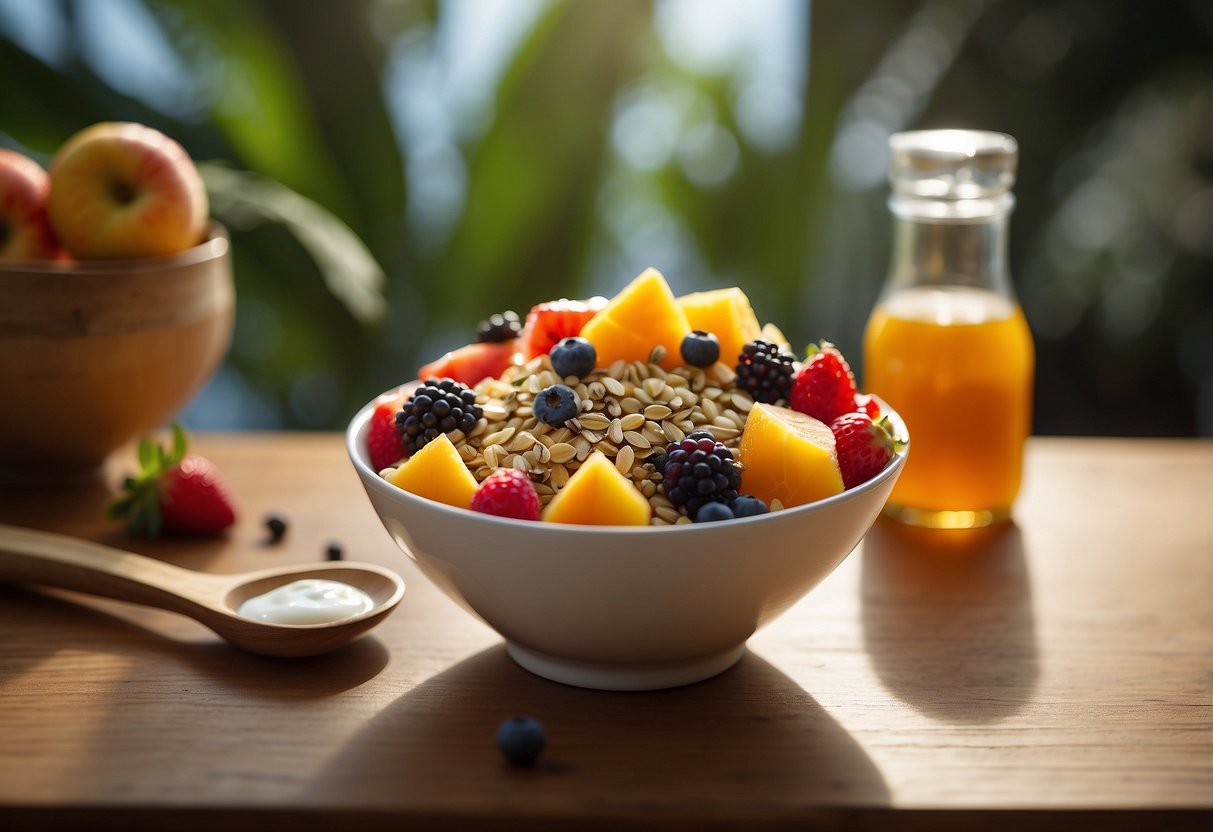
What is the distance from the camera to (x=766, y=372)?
3.30 ft

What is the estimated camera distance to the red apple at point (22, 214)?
4.53 feet

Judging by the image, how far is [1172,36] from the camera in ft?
8.68

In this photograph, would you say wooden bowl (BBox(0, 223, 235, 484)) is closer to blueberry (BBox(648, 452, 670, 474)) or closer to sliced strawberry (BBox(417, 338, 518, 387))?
sliced strawberry (BBox(417, 338, 518, 387))

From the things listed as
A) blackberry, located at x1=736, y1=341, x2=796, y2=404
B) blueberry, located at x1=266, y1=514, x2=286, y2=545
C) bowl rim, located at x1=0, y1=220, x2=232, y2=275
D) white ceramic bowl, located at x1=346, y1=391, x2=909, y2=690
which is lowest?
blueberry, located at x1=266, y1=514, x2=286, y2=545

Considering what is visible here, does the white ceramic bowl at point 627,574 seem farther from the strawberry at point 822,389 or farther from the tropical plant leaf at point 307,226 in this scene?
the tropical plant leaf at point 307,226

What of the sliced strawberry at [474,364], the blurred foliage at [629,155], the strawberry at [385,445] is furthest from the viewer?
the blurred foliage at [629,155]

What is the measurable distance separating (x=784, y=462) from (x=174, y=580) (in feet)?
1.84

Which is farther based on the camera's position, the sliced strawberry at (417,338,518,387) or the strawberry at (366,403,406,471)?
the sliced strawberry at (417,338,518,387)

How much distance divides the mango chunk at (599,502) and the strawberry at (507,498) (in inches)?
0.6

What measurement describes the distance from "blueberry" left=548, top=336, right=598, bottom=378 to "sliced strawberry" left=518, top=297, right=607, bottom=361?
0.08m

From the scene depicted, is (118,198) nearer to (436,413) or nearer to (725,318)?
(436,413)

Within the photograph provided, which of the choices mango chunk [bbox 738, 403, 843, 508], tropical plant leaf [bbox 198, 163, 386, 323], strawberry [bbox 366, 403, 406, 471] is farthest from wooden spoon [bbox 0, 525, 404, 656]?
tropical plant leaf [bbox 198, 163, 386, 323]

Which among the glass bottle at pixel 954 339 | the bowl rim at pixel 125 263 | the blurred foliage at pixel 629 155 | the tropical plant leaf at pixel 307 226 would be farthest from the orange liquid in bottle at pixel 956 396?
the blurred foliage at pixel 629 155

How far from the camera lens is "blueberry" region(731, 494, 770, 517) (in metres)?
0.85
